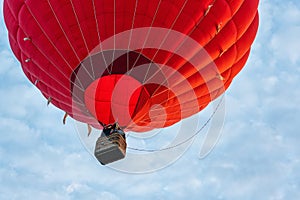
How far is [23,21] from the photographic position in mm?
13203

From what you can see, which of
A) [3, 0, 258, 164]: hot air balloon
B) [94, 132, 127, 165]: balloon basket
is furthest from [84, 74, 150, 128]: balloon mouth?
[94, 132, 127, 165]: balloon basket

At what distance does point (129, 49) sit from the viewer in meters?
12.5

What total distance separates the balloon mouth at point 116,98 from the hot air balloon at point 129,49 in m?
0.02

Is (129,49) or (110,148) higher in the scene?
(129,49)

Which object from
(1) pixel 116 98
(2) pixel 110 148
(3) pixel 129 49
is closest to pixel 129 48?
(3) pixel 129 49

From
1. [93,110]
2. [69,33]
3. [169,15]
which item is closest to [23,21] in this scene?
[69,33]

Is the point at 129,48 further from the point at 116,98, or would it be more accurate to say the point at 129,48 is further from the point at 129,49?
the point at 116,98

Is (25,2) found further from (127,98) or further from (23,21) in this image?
(127,98)

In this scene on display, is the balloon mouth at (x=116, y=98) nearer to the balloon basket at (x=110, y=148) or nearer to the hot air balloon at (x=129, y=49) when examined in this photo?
the hot air balloon at (x=129, y=49)

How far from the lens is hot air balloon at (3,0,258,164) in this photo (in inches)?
484

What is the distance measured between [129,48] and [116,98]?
127 cm

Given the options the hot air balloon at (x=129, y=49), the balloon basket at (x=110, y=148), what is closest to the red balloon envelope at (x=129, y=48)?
the hot air balloon at (x=129, y=49)

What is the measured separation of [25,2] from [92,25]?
1.78 meters

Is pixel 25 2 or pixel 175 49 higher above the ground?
pixel 25 2
